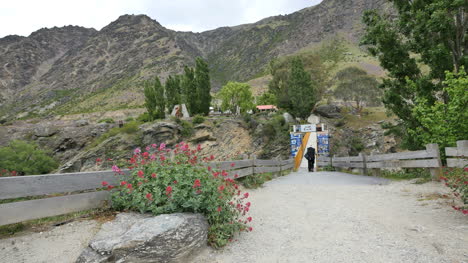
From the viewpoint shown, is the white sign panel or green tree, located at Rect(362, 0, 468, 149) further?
the white sign panel

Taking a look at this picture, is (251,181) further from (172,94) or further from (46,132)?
(46,132)

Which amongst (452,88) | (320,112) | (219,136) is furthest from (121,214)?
(320,112)

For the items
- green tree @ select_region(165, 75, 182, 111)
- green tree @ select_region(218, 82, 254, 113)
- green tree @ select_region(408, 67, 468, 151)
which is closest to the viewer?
green tree @ select_region(408, 67, 468, 151)

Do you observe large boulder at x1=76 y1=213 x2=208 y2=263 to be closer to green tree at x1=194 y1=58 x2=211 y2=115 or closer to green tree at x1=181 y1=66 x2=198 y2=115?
green tree at x1=194 y1=58 x2=211 y2=115

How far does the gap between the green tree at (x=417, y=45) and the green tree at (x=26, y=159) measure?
144 ft

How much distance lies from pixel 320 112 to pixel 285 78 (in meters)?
8.57

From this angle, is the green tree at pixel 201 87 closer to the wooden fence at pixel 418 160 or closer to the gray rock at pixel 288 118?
the gray rock at pixel 288 118

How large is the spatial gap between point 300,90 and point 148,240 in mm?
39702

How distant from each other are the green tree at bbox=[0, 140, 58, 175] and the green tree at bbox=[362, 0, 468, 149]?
144ft

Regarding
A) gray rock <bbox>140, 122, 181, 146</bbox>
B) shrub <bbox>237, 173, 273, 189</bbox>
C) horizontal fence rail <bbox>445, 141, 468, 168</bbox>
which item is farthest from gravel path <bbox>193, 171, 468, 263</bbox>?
gray rock <bbox>140, 122, 181, 146</bbox>

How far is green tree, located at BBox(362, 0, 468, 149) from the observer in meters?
9.04

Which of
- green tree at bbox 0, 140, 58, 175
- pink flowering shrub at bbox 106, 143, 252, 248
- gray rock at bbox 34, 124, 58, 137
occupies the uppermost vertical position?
gray rock at bbox 34, 124, 58, 137

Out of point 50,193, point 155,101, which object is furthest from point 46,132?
point 50,193

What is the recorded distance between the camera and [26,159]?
40625mm
